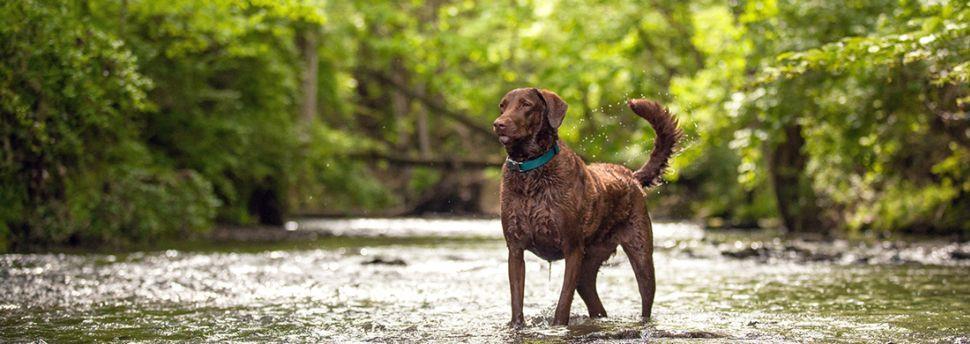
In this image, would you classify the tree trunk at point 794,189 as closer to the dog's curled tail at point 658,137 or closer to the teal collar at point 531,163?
the dog's curled tail at point 658,137

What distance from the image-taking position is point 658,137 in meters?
9.69

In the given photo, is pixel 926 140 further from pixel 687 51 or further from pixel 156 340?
pixel 156 340

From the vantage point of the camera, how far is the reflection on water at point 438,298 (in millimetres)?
8328

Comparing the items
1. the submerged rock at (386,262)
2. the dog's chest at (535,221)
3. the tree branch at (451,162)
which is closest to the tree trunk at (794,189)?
the submerged rock at (386,262)

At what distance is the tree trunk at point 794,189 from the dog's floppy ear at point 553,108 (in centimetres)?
2044

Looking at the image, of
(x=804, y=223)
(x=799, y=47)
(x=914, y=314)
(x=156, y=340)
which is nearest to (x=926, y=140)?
(x=799, y=47)

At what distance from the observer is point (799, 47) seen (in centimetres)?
1997

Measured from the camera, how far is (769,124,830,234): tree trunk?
27719 mm

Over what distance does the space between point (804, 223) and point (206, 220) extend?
1400 centimetres

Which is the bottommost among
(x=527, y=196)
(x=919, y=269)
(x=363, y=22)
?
(x=919, y=269)

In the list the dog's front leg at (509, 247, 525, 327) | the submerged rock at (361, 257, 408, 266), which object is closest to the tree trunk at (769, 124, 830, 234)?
the submerged rock at (361, 257, 408, 266)

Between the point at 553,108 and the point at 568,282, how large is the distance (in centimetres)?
125

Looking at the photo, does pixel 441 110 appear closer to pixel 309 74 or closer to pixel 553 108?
pixel 309 74

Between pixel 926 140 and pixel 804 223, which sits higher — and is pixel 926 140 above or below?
above
